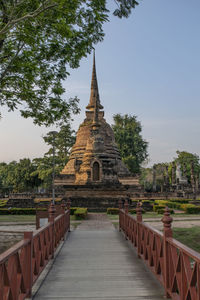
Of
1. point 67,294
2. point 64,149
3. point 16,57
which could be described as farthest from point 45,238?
point 64,149

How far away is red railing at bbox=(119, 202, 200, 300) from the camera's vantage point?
331 cm

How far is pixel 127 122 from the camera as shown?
5897cm

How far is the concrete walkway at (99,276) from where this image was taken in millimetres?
4711

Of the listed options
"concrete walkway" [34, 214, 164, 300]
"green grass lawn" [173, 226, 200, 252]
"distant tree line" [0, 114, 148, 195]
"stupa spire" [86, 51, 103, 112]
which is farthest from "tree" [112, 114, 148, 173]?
"concrete walkway" [34, 214, 164, 300]

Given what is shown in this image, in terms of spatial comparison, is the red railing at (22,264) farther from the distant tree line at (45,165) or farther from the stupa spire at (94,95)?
the stupa spire at (94,95)

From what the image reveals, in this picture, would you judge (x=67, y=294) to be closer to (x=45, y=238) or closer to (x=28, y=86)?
(x=45, y=238)

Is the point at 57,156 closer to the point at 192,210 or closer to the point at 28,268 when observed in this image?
the point at 192,210

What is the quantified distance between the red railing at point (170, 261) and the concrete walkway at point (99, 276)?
0.34 metres

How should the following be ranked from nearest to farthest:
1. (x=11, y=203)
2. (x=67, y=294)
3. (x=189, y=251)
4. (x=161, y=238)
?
(x=189, y=251)
(x=67, y=294)
(x=161, y=238)
(x=11, y=203)

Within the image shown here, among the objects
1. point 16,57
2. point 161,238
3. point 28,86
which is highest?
point 16,57

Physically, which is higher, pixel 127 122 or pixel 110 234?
pixel 127 122

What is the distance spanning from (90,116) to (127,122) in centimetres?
1340

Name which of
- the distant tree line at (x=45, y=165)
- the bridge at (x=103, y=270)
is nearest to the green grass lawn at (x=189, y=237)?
the bridge at (x=103, y=270)

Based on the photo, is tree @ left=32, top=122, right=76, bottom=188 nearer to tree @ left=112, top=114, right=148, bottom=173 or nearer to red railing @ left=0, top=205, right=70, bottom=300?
tree @ left=112, top=114, right=148, bottom=173
